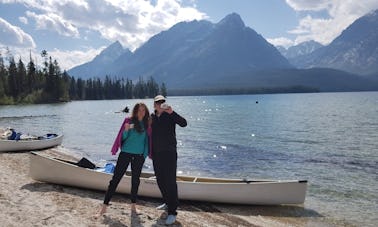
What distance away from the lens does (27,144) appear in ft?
Result: 80.8

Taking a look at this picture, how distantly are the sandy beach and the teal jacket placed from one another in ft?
5.98

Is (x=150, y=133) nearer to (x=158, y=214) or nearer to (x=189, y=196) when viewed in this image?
(x=158, y=214)

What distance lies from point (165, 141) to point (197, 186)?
431 cm

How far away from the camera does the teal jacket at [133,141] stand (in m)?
9.95

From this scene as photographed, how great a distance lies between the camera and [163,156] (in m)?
9.54

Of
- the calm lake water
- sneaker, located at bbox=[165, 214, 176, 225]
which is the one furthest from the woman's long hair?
the calm lake water

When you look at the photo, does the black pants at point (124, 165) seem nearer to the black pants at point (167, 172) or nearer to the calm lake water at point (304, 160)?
the black pants at point (167, 172)

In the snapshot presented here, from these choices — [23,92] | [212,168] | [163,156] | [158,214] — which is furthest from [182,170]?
[23,92]

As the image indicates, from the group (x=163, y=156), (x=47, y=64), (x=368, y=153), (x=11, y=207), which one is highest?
(x=47, y=64)

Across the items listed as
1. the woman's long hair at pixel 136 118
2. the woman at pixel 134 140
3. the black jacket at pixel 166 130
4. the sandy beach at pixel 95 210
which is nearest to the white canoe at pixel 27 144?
the sandy beach at pixel 95 210

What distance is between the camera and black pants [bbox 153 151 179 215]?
31.3 feet

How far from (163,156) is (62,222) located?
9.75ft

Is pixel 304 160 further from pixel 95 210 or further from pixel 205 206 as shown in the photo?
pixel 95 210

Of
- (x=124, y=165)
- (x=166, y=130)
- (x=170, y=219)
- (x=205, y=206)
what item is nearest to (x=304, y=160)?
(x=205, y=206)
